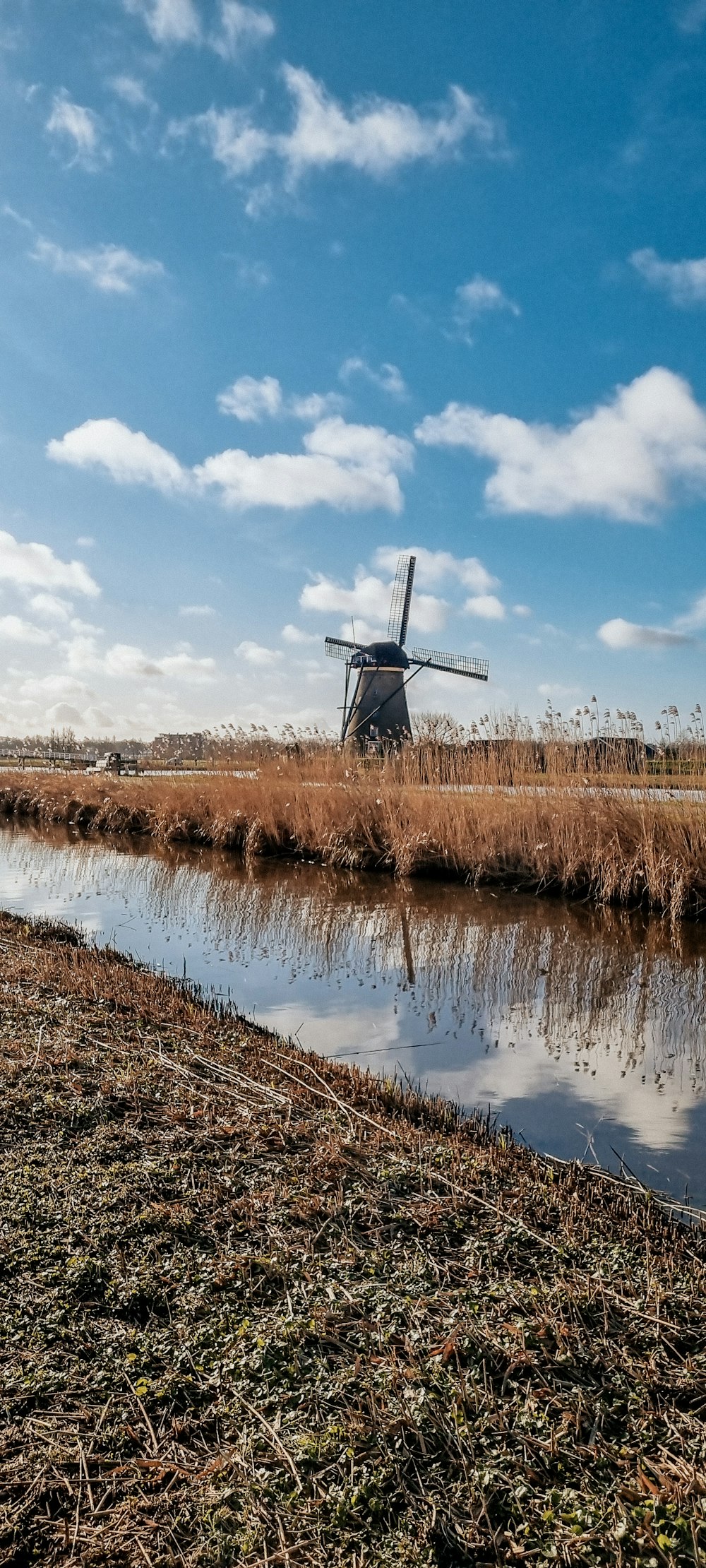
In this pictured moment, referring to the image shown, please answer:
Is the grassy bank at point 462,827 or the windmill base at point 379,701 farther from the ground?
the windmill base at point 379,701

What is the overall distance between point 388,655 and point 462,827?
22855 millimetres

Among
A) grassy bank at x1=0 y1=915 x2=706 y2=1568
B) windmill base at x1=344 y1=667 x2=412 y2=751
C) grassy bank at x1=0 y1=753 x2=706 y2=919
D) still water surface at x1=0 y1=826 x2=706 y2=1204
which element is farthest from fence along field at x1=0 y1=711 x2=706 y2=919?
windmill base at x1=344 y1=667 x2=412 y2=751

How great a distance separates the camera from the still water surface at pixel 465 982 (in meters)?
3.91

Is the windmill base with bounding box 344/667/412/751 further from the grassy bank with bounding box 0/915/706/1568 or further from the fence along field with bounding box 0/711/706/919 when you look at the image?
the grassy bank with bounding box 0/915/706/1568

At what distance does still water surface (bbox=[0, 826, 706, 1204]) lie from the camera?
3912 millimetres

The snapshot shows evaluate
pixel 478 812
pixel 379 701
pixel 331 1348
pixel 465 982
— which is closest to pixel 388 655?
pixel 379 701

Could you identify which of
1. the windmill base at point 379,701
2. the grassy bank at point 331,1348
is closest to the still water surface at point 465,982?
the grassy bank at point 331,1348

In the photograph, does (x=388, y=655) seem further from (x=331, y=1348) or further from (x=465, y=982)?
(x=331, y=1348)

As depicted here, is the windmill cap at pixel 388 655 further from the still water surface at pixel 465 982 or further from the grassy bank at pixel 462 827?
the still water surface at pixel 465 982

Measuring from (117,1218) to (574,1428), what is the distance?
1.27m

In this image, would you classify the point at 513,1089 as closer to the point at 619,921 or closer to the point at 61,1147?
the point at 61,1147

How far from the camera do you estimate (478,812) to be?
10484 mm

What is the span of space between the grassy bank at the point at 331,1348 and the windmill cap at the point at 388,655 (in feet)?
98.1

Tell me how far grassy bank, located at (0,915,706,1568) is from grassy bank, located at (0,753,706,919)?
20.5ft
